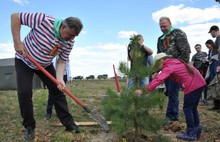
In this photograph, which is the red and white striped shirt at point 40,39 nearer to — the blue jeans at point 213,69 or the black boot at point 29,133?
the black boot at point 29,133

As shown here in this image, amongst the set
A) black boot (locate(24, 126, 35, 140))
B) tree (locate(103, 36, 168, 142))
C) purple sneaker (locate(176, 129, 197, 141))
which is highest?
tree (locate(103, 36, 168, 142))

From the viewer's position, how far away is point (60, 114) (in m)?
4.51

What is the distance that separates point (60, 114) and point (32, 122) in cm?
47

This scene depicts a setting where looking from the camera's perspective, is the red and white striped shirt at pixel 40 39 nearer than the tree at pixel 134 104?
No

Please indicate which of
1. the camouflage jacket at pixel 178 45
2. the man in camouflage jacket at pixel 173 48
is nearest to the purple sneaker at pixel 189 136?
the man in camouflage jacket at pixel 173 48

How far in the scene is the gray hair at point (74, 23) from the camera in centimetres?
375

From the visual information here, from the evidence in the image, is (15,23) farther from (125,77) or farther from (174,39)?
(174,39)

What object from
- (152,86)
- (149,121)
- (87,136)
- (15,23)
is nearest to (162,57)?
(152,86)

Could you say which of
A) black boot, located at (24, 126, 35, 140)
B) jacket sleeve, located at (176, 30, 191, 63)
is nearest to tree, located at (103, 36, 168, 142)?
black boot, located at (24, 126, 35, 140)

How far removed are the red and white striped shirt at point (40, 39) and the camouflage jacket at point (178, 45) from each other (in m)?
1.68

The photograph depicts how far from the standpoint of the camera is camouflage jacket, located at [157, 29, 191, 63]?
16.2 feet

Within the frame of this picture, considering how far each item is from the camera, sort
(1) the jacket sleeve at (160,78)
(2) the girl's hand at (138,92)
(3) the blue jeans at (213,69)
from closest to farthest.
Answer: (2) the girl's hand at (138,92), (1) the jacket sleeve at (160,78), (3) the blue jeans at (213,69)

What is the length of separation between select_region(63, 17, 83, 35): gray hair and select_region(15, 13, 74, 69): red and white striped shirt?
265 millimetres

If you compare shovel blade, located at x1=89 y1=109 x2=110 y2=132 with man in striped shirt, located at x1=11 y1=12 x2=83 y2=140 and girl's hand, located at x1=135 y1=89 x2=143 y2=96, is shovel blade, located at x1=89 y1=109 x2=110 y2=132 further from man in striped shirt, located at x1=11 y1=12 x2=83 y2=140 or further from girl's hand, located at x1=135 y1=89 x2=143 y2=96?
girl's hand, located at x1=135 y1=89 x2=143 y2=96
